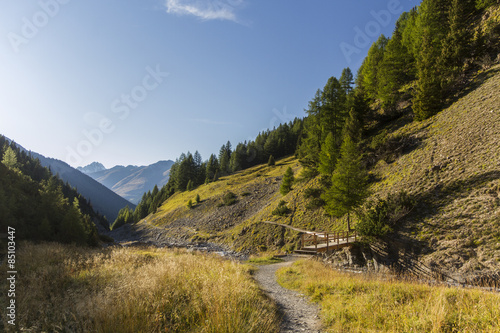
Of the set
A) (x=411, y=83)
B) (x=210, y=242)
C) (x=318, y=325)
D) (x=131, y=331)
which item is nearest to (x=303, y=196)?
(x=210, y=242)

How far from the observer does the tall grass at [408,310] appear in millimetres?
4672

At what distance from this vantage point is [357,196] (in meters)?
21.5

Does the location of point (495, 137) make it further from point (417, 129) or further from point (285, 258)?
point (285, 258)

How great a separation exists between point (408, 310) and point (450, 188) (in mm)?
17861

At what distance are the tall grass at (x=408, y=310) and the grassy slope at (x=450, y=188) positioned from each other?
10.2 meters

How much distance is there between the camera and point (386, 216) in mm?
19266

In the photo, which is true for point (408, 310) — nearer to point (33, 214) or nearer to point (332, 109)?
point (33, 214)

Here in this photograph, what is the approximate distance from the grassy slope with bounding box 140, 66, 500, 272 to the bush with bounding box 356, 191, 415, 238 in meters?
0.75

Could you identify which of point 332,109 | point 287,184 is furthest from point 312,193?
point 332,109

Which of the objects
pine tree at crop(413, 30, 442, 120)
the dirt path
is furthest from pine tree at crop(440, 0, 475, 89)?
the dirt path

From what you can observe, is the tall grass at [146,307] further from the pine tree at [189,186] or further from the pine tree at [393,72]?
the pine tree at [189,186]

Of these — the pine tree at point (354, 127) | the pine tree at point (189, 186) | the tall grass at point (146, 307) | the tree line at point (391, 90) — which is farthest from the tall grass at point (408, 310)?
the pine tree at point (189, 186)

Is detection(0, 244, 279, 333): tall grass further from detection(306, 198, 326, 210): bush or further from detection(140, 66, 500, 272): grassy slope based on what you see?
detection(306, 198, 326, 210): bush

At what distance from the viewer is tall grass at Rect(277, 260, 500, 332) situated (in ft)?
15.3
